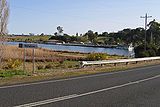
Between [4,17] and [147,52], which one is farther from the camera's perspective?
[147,52]

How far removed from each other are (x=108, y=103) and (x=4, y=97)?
11.0ft

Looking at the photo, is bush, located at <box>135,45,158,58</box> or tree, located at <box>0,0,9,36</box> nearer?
tree, located at <box>0,0,9,36</box>

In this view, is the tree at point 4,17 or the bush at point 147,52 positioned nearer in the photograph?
the tree at point 4,17

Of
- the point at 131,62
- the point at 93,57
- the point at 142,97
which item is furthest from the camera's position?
the point at 93,57

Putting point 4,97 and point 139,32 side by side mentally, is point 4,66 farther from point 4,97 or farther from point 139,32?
point 139,32

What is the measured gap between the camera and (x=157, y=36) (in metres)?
138

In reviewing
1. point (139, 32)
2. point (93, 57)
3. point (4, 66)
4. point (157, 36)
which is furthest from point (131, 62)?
point (139, 32)

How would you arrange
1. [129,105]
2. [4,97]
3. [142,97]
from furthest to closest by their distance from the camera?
[142,97]
[4,97]
[129,105]

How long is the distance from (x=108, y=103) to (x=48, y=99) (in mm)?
1944

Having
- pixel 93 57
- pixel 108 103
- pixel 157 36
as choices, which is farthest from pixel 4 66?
pixel 157 36

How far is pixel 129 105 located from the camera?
10875 millimetres

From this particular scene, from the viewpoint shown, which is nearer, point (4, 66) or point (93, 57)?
point (4, 66)

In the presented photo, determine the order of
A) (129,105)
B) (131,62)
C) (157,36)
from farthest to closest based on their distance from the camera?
(157,36) → (131,62) → (129,105)

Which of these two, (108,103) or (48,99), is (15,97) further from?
(108,103)
